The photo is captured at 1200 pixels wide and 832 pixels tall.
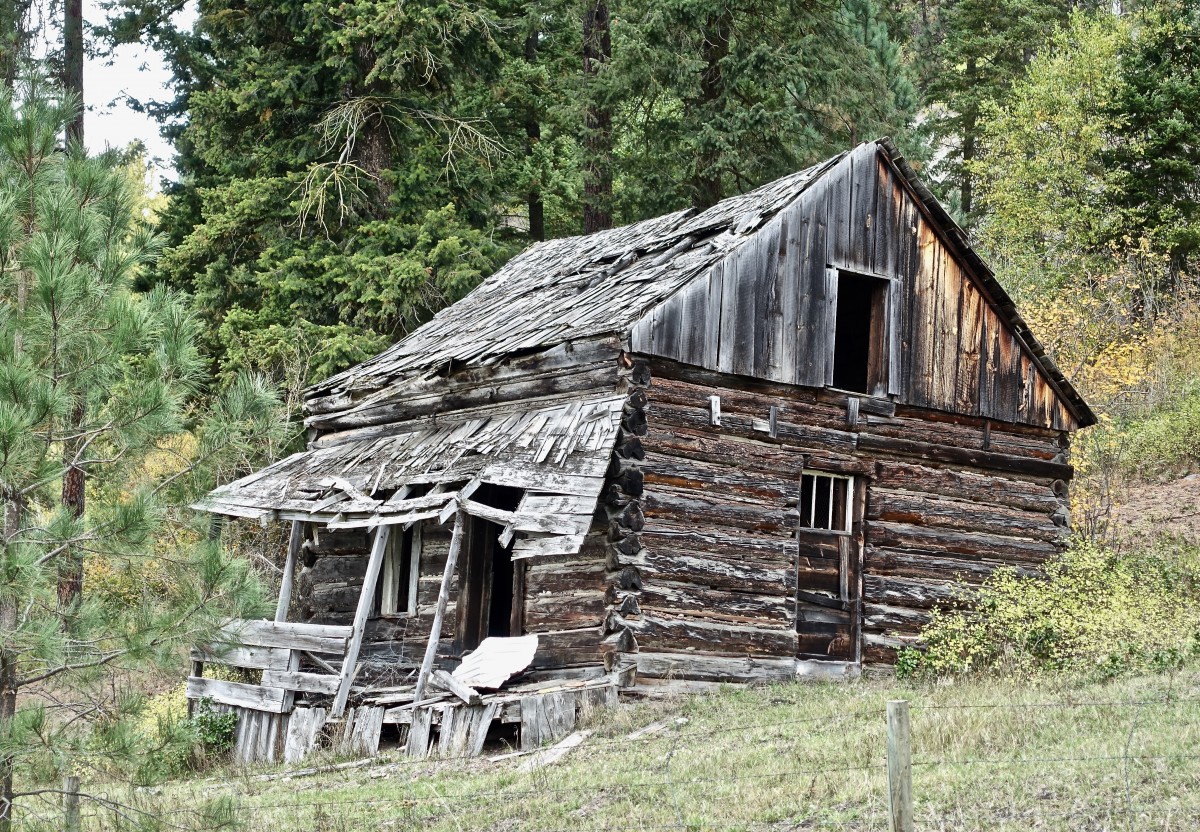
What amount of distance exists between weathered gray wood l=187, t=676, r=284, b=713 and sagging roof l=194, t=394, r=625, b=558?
2.11m

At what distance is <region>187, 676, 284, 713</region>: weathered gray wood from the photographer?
53.4ft

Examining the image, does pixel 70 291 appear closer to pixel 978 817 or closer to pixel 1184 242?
pixel 978 817

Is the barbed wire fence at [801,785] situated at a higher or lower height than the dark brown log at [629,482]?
lower

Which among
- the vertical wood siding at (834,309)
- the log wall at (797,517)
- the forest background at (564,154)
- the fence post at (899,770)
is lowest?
the fence post at (899,770)

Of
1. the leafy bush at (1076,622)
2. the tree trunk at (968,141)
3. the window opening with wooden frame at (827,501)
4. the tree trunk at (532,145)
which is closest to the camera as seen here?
the leafy bush at (1076,622)

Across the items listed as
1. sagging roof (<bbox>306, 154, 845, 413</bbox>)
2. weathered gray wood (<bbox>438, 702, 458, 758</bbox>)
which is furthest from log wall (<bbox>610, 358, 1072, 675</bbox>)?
weathered gray wood (<bbox>438, 702, 458, 758</bbox>)

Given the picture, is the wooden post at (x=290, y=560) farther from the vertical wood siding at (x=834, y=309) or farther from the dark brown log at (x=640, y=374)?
the vertical wood siding at (x=834, y=309)

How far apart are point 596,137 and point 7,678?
2474cm

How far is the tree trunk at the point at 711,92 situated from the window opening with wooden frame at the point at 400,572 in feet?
44.6

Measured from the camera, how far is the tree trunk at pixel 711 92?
2967 centimetres

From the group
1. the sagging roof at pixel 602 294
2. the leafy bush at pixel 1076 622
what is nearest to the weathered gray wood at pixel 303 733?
the sagging roof at pixel 602 294

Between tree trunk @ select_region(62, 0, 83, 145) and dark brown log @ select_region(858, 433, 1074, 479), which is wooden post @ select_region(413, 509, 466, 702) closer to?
dark brown log @ select_region(858, 433, 1074, 479)

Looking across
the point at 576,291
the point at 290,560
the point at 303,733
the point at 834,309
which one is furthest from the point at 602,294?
the point at 303,733

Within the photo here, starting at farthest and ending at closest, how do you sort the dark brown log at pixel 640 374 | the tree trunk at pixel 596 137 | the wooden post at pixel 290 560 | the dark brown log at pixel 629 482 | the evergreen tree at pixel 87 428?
the tree trunk at pixel 596 137
the wooden post at pixel 290 560
the dark brown log at pixel 640 374
the dark brown log at pixel 629 482
the evergreen tree at pixel 87 428
